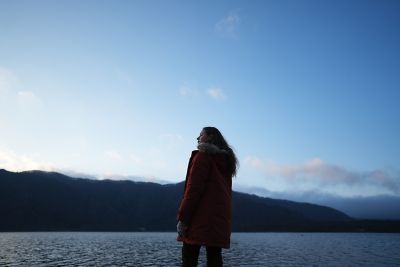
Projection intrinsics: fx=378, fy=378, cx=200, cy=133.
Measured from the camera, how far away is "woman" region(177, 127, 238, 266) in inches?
235

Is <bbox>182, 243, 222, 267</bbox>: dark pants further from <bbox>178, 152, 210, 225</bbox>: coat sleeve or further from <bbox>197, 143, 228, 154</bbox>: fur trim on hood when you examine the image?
<bbox>197, 143, 228, 154</bbox>: fur trim on hood

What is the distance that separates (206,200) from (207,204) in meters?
0.07

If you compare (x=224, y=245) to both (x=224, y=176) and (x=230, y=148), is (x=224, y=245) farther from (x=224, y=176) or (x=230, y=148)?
(x=230, y=148)

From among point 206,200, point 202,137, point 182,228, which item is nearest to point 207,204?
point 206,200

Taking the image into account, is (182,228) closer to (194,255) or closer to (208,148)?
(194,255)

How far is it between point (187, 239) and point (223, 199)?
869 mm

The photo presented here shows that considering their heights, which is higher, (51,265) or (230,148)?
(230,148)

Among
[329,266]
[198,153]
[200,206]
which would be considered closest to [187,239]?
[200,206]

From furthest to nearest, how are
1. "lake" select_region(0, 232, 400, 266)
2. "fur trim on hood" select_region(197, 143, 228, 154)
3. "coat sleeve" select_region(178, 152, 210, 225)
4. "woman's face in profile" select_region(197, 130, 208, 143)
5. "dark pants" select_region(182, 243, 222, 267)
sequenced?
"lake" select_region(0, 232, 400, 266)
"woman's face in profile" select_region(197, 130, 208, 143)
"fur trim on hood" select_region(197, 143, 228, 154)
"dark pants" select_region(182, 243, 222, 267)
"coat sleeve" select_region(178, 152, 210, 225)

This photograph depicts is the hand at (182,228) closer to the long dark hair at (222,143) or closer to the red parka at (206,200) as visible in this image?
the red parka at (206,200)

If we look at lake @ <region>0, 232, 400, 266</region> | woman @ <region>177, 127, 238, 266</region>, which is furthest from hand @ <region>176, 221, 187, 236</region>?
lake @ <region>0, 232, 400, 266</region>

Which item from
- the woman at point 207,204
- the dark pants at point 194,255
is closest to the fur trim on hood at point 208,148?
the woman at point 207,204

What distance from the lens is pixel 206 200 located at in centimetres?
612

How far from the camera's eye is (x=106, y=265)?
59219mm
